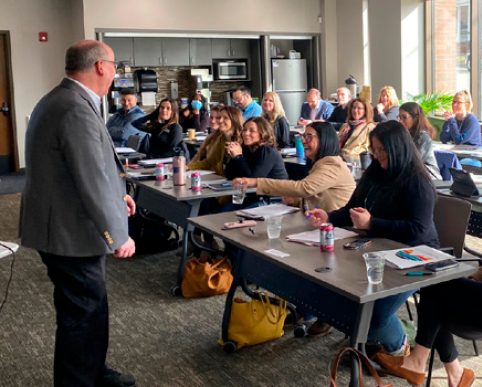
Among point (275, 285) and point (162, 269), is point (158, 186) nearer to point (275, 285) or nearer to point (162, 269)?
point (162, 269)

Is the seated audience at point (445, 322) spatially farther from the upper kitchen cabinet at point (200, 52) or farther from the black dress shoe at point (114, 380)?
the upper kitchen cabinet at point (200, 52)

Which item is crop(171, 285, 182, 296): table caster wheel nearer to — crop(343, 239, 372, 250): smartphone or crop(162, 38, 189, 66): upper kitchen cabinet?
crop(343, 239, 372, 250): smartphone

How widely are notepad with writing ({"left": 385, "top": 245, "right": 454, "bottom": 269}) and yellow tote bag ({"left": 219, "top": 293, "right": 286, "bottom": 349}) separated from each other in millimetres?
952

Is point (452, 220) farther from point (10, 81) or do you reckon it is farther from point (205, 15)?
point (10, 81)

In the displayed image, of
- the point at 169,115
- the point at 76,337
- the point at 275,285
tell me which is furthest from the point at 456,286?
Result: the point at 169,115

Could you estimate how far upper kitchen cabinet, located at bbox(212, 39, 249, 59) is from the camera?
11727 millimetres

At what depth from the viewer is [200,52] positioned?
38.0 feet

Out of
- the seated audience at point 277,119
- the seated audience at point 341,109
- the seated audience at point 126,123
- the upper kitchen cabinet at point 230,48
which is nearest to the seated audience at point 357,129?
the seated audience at point 277,119

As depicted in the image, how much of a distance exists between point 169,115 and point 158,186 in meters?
1.98

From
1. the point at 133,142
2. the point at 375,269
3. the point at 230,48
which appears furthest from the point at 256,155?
the point at 230,48

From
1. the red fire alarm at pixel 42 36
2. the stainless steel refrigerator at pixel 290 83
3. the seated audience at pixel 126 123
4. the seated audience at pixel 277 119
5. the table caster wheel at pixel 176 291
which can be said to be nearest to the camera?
the table caster wheel at pixel 176 291

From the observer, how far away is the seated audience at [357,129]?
6.60m

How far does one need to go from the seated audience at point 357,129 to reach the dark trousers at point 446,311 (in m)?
3.76

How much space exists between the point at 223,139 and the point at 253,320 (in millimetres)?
2289
